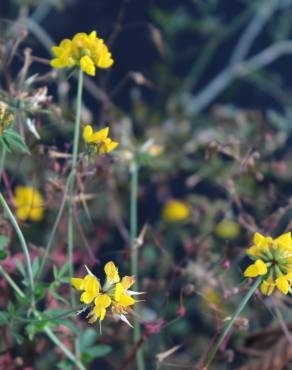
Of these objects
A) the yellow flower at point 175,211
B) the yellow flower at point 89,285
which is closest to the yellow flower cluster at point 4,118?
the yellow flower at point 89,285

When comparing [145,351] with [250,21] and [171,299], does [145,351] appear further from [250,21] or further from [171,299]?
[250,21]

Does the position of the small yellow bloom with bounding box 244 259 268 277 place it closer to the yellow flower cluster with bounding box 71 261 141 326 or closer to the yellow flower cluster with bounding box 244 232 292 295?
the yellow flower cluster with bounding box 244 232 292 295

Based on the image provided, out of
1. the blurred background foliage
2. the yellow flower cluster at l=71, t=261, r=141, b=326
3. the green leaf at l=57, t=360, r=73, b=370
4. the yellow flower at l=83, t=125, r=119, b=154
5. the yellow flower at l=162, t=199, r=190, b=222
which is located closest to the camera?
the yellow flower cluster at l=71, t=261, r=141, b=326

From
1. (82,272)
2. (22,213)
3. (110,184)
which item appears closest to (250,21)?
(110,184)

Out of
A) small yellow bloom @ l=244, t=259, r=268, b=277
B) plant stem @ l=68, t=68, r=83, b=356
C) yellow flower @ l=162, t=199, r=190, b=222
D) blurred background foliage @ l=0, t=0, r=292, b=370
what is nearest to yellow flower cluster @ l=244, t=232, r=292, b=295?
small yellow bloom @ l=244, t=259, r=268, b=277

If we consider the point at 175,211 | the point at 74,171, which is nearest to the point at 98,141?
the point at 74,171

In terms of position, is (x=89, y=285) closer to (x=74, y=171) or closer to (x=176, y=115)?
(x=74, y=171)

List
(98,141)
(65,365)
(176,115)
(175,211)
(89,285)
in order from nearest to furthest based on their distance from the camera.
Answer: (89,285), (98,141), (65,365), (175,211), (176,115)
